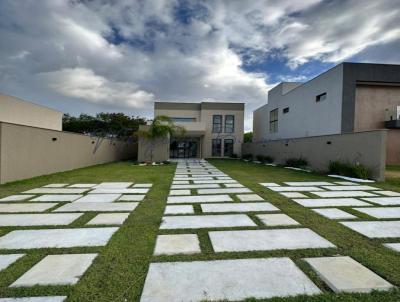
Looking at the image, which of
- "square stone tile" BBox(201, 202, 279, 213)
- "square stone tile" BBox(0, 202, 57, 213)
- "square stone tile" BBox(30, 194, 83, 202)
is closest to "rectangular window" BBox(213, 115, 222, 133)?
"square stone tile" BBox(30, 194, 83, 202)

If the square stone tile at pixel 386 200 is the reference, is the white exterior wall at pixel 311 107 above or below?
above

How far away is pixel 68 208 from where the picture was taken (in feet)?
13.5

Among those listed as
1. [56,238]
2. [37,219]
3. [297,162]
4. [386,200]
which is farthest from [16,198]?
[297,162]

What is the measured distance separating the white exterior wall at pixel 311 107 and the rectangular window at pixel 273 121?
434 millimetres

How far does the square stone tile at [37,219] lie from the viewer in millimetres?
3248

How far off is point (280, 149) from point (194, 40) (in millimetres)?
9372

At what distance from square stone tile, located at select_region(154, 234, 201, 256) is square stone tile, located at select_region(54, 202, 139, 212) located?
5.16 ft

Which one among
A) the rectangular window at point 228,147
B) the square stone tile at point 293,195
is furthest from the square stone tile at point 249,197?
the rectangular window at point 228,147

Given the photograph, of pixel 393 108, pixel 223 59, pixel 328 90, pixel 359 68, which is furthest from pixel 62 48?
pixel 393 108

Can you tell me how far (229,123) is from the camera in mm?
25531

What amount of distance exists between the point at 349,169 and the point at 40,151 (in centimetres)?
1238

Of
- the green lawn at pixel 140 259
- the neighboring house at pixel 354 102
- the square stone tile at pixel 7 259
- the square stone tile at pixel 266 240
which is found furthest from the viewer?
the neighboring house at pixel 354 102

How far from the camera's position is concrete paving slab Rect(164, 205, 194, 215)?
3906 millimetres

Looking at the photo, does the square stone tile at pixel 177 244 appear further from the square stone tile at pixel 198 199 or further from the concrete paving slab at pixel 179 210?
the square stone tile at pixel 198 199
